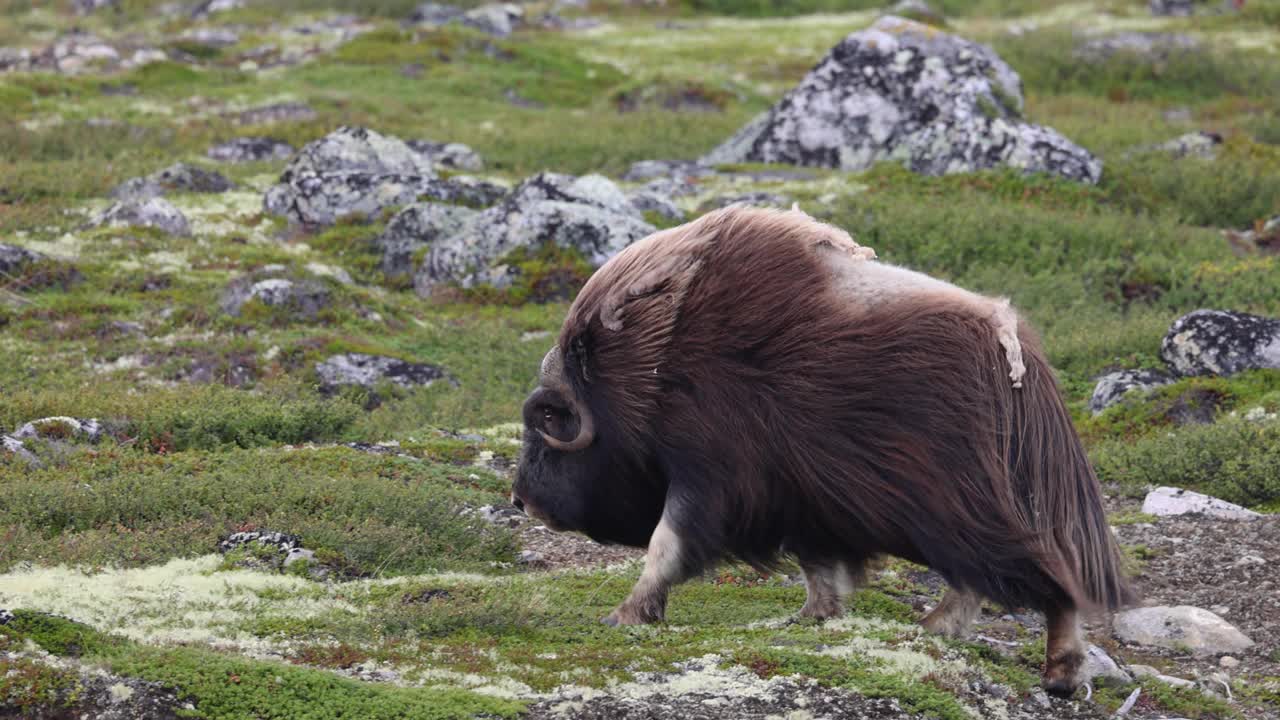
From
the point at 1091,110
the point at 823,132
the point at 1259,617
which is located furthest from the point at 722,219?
the point at 1091,110

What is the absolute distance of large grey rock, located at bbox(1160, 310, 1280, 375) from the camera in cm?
1622

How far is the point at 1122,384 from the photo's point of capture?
54.5 ft

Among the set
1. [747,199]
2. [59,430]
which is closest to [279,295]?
[59,430]

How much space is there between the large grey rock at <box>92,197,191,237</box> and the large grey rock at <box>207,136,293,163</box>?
8.24 meters

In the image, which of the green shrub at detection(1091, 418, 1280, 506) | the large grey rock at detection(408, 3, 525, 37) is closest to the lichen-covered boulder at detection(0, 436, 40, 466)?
the green shrub at detection(1091, 418, 1280, 506)

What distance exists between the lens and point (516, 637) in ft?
27.8

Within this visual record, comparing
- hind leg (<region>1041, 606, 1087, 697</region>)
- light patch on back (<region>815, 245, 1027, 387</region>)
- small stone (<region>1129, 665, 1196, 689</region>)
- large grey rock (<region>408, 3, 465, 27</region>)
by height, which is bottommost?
large grey rock (<region>408, 3, 465, 27</region>)

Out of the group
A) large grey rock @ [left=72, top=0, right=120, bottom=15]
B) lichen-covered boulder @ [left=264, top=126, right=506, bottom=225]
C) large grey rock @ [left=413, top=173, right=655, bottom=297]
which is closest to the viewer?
large grey rock @ [left=413, top=173, right=655, bottom=297]

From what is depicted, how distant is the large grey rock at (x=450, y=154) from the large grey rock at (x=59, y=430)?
60.4ft

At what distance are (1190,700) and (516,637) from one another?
A: 4.12 metres

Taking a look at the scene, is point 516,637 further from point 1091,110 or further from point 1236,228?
point 1091,110

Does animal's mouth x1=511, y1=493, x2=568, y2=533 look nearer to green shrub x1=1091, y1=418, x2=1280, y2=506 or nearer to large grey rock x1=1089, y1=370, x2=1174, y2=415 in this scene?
green shrub x1=1091, y1=418, x2=1280, y2=506

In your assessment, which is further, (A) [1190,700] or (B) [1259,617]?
(B) [1259,617]

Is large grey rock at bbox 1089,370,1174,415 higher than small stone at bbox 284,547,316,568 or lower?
lower
